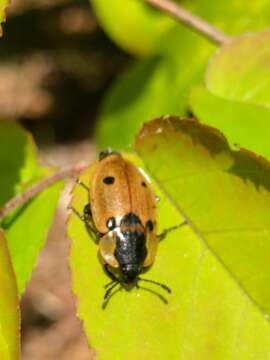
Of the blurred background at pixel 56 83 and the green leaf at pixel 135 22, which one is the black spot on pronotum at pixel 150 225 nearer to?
the green leaf at pixel 135 22

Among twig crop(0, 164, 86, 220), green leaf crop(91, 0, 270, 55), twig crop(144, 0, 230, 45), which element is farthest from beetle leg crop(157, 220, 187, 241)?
green leaf crop(91, 0, 270, 55)

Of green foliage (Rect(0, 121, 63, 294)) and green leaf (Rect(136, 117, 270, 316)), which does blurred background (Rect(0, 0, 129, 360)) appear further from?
green leaf (Rect(136, 117, 270, 316))

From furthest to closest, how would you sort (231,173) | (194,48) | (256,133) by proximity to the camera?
1. (194,48)
2. (256,133)
3. (231,173)

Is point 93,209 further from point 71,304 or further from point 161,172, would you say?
point 71,304

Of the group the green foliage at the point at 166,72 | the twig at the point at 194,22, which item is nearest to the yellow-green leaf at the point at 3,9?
the twig at the point at 194,22

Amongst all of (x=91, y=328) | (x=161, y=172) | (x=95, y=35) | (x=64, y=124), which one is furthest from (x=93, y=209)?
(x=95, y=35)

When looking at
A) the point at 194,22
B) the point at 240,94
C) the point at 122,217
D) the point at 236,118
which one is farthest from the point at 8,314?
the point at 194,22
